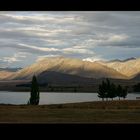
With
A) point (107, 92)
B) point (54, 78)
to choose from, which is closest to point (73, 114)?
point (107, 92)

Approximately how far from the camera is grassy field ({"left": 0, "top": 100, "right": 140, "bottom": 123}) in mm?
2492

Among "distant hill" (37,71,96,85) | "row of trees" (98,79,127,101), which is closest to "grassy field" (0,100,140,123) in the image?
"row of trees" (98,79,127,101)

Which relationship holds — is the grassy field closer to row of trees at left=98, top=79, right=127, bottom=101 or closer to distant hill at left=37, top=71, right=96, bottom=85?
row of trees at left=98, top=79, right=127, bottom=101

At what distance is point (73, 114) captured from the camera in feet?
8.95

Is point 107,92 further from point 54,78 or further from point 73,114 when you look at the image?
point 54,78

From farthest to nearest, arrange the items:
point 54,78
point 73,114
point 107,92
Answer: point 54,78 < point 107,92 < point 73,114

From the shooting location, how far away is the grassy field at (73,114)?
2492mm

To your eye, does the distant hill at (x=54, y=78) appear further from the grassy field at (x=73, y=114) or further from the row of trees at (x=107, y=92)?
the grassy field at (x=73, y=114)

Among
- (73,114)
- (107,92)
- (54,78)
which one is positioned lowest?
(73,114)

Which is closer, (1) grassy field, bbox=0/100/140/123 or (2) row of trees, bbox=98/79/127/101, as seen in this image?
(1) grassy field, bbox=0/100/140/123
